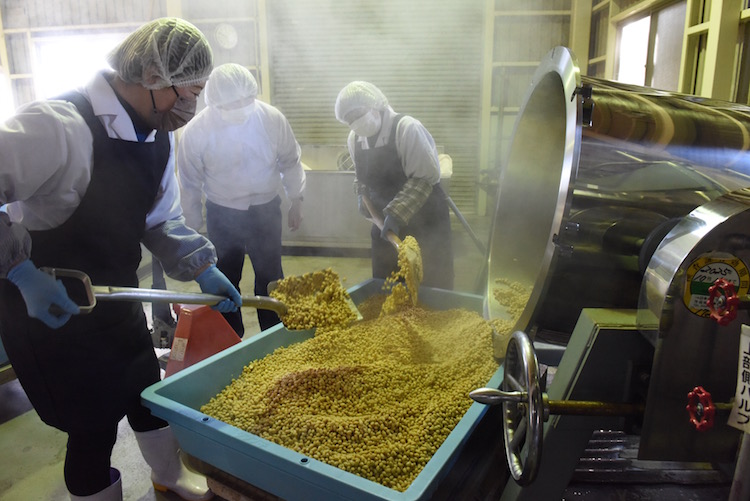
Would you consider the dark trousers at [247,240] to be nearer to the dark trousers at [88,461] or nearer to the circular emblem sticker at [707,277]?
the dark trousers at [88,461]

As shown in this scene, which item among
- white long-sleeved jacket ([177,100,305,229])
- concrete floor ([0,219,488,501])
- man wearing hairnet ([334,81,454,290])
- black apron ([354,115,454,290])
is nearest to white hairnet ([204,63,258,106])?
white long-sleeved jacket ([177,100,305,229])

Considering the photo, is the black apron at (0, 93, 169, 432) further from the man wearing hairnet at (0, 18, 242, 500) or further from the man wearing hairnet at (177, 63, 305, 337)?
the man wearing hairnet at (177, 63, 305, 337)

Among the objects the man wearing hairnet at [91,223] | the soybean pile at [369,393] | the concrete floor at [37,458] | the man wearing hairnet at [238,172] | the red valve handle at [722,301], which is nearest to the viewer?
the red valve handle at [722,301]

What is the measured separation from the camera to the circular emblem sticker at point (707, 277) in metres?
0.59

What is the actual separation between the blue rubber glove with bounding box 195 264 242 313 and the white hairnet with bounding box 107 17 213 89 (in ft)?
2.14

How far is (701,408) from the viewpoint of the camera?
607mm

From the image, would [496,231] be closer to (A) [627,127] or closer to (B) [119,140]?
(A) [627,127]

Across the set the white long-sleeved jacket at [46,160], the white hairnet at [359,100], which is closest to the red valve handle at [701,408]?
the white long-sleeved jacket at [46,160]

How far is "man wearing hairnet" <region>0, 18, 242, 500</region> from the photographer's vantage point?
41.9 inches

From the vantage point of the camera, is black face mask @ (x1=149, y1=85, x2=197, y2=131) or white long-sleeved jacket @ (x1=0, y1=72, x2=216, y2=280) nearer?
white long-sleeved jacket @ (x1=0, y1=72, x2=216, y2=280)

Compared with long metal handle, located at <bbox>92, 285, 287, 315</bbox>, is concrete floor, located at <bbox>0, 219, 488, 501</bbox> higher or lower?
lower

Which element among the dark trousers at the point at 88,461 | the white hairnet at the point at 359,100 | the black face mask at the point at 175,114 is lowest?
the dark trousers at the point at 88,461

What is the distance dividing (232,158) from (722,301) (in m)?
2.35

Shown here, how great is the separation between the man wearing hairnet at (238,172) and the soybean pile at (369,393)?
113cm
